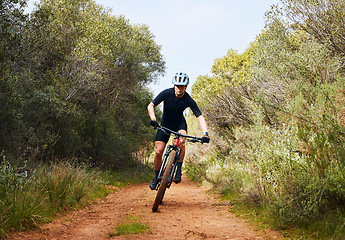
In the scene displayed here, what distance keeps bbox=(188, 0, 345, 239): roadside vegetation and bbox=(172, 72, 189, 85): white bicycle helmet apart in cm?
173

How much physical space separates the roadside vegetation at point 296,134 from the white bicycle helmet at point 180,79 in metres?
1.73

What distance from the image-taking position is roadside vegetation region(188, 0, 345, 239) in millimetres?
4996

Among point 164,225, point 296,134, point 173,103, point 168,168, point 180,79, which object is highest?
point 180,79

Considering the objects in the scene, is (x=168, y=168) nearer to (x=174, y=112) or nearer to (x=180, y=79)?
(x=174, y=112)

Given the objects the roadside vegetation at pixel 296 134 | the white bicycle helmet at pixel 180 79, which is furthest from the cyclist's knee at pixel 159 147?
the roadside vegetation at pixel 296 134

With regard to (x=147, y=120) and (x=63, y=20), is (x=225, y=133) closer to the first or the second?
(x=63, y=20)

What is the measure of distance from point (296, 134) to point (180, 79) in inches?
109

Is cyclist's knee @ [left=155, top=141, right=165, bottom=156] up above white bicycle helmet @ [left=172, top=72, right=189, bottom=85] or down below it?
below

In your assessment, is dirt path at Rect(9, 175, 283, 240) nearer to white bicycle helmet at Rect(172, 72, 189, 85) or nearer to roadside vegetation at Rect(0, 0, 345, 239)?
roadside vegetation at Rect(0, 0, 345, 239)

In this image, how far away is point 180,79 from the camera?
726 cm

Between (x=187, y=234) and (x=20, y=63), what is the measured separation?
978cm

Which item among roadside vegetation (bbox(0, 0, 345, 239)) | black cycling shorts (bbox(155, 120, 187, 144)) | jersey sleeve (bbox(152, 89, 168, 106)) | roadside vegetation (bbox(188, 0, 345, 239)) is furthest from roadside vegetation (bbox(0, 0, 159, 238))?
roadside vegetation (bbox(188, 0, 345, 239))

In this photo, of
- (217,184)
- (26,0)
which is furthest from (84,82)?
(217,184)

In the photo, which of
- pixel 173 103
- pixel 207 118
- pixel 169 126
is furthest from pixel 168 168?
pixel 207 118
